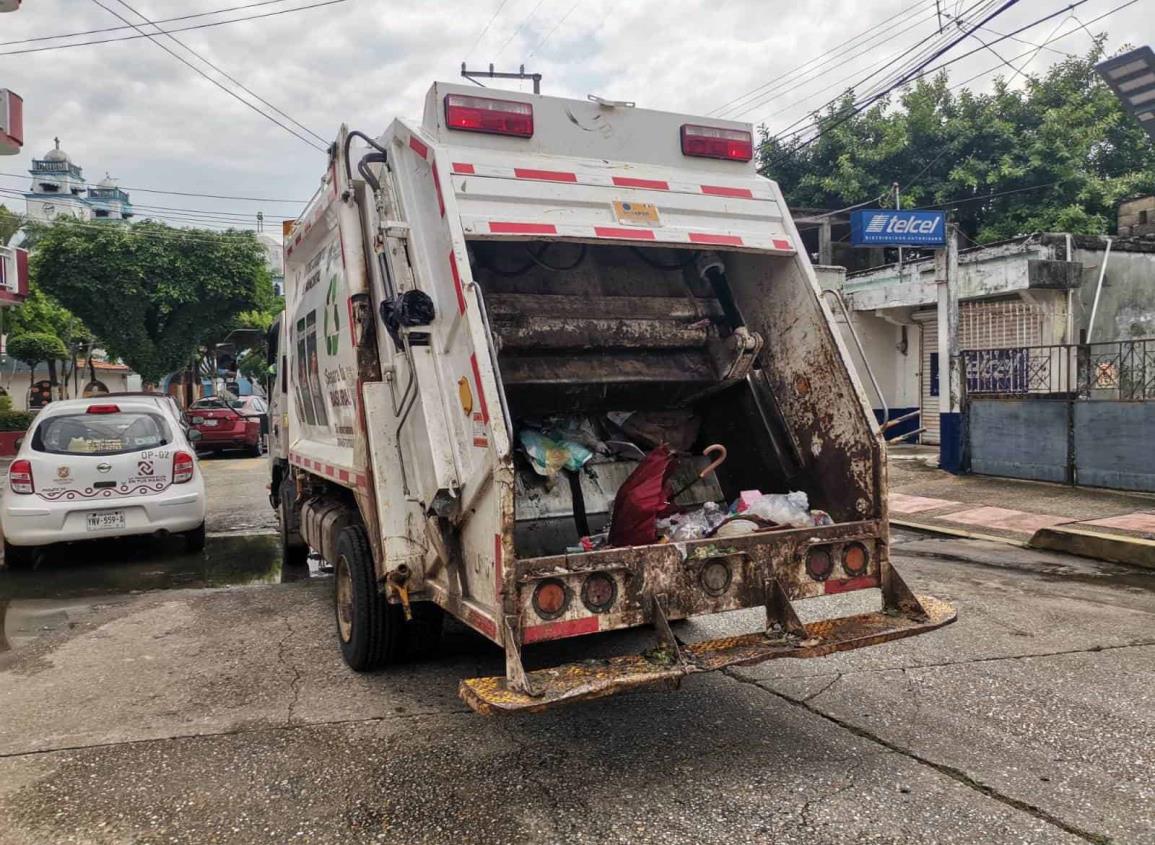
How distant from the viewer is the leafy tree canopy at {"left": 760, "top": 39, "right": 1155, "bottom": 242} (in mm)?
19422

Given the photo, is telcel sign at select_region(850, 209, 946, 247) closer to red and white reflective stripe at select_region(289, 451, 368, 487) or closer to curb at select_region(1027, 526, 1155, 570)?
curb at select_region(1027, 526, 1155, 570)

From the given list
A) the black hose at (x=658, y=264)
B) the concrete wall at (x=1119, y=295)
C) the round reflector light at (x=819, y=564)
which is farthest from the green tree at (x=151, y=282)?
the round reflector light at (x=819, y=564)

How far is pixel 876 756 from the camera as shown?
334 centimetres

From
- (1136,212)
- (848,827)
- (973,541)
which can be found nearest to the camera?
(848,827)

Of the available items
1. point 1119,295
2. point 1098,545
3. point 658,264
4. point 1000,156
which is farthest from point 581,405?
point 1000,156

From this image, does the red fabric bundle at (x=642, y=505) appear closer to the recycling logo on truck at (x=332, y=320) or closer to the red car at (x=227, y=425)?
the recycling logo on truck at (x=332, y=320)

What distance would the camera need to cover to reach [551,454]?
4219mm

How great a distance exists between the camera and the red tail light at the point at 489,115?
3674 mm

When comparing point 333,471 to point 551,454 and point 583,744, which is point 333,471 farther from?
point 583,744

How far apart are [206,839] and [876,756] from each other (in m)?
2.39

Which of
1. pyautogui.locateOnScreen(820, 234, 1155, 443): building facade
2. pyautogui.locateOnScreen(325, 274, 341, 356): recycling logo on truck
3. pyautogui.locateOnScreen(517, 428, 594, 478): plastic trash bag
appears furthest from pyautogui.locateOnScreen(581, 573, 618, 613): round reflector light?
pyautogui.locateOnScreen(820, 234, 1155, 443): building facade

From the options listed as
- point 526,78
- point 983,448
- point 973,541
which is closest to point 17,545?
point 526,78

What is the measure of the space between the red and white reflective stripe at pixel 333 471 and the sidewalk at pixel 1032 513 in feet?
19.7

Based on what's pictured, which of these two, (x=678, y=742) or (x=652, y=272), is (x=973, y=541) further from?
(x=678, y=742)
